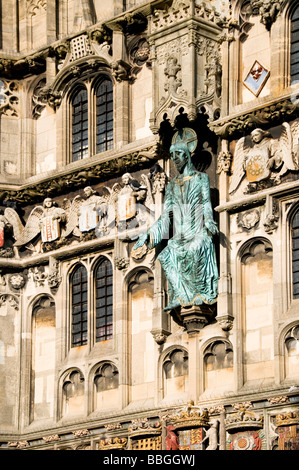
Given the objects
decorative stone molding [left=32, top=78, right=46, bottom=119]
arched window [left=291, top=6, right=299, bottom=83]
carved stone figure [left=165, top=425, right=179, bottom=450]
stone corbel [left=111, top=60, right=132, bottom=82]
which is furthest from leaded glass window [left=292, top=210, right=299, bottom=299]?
decorative stone molding [left=32, top=78, right=46, bottom=119]

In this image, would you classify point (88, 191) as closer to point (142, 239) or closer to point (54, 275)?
point (54, 275)

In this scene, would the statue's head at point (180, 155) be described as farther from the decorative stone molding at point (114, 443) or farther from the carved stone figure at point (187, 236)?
the decorative stone molding at point (114, 443)

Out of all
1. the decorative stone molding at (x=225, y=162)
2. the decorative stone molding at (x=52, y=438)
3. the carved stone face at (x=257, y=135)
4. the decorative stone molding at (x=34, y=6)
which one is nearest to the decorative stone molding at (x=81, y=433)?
the decorative stone molding at (x=52, y=438)

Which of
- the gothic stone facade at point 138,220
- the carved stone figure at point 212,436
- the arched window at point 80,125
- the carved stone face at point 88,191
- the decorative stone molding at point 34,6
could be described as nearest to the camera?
the carved stone figure at point 212,436

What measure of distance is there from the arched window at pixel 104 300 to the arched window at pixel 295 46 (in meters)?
6.76

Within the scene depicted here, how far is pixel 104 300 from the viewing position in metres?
48.8

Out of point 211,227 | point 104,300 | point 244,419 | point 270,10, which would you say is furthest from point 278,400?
point 270,10

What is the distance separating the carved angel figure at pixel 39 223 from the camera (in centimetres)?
5016

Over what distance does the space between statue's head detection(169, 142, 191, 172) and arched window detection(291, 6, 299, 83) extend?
9.72 ft

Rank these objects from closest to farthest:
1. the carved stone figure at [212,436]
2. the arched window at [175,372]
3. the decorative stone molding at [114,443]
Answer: the carved stone figure at [212,436] → the arched window at [175,372] → the decorative stone molding at [114,443]

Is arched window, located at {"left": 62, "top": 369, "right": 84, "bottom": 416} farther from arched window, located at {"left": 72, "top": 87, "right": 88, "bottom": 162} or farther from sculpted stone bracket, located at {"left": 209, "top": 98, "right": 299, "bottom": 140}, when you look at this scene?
sculpted stone bracket, located at {"left": 209, "top": 98, "right": 299, "bottom": 140}

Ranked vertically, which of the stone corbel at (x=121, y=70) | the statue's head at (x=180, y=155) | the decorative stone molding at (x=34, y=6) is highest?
the decorative stone molding at (x=34, y=6)
